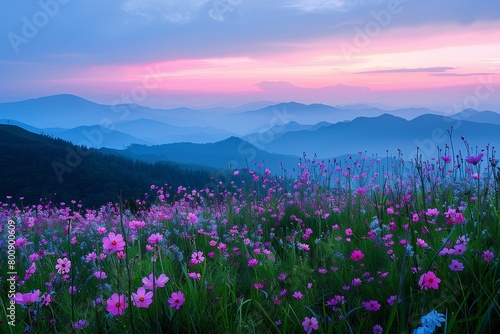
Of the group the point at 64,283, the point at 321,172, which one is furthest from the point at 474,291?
the point at 321,172

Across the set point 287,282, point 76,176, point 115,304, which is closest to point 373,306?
point 287,282

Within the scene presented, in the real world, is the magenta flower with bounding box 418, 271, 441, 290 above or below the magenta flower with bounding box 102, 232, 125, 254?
below

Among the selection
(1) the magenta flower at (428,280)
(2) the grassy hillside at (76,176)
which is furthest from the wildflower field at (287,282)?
(2) the grassy hillside at (76,176)

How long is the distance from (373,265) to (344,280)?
1.33 ft

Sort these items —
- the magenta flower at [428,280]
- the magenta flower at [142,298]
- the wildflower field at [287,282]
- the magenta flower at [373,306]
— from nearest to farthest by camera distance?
1. the magenta flower at [142,298]
2. the magenta flower at [428,280]
3. the wildflower field at [287,282]
4. the magenta flower at [373,306]

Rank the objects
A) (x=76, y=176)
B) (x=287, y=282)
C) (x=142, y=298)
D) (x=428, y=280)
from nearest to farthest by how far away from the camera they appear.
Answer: (x=142, y=298) < (x=428, y=280) < (x=287, y=282) < (x=76, y=176)

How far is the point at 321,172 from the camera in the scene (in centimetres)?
862

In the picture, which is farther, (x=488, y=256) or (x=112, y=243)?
(x=488, y=256)

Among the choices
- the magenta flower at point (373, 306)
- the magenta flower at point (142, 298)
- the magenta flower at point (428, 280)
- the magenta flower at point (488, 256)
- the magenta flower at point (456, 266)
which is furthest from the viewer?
the magenta flower at point (488, 256)

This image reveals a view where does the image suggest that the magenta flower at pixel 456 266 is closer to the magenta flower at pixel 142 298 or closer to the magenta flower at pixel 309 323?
the magenta flower at pixel 309 323

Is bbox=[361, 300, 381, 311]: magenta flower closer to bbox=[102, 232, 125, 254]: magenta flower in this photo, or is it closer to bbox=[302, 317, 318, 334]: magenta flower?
bbox=[302, 317, 318, 334]: magenta flower

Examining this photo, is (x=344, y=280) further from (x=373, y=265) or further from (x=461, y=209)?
(x=461, y=209)

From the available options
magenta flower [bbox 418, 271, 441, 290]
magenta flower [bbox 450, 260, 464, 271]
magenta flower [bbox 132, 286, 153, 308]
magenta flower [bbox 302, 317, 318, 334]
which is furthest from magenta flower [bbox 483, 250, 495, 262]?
magenta flower [bbox 132, 286, 153, 308]

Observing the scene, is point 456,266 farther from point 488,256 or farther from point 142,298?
point 142,298
